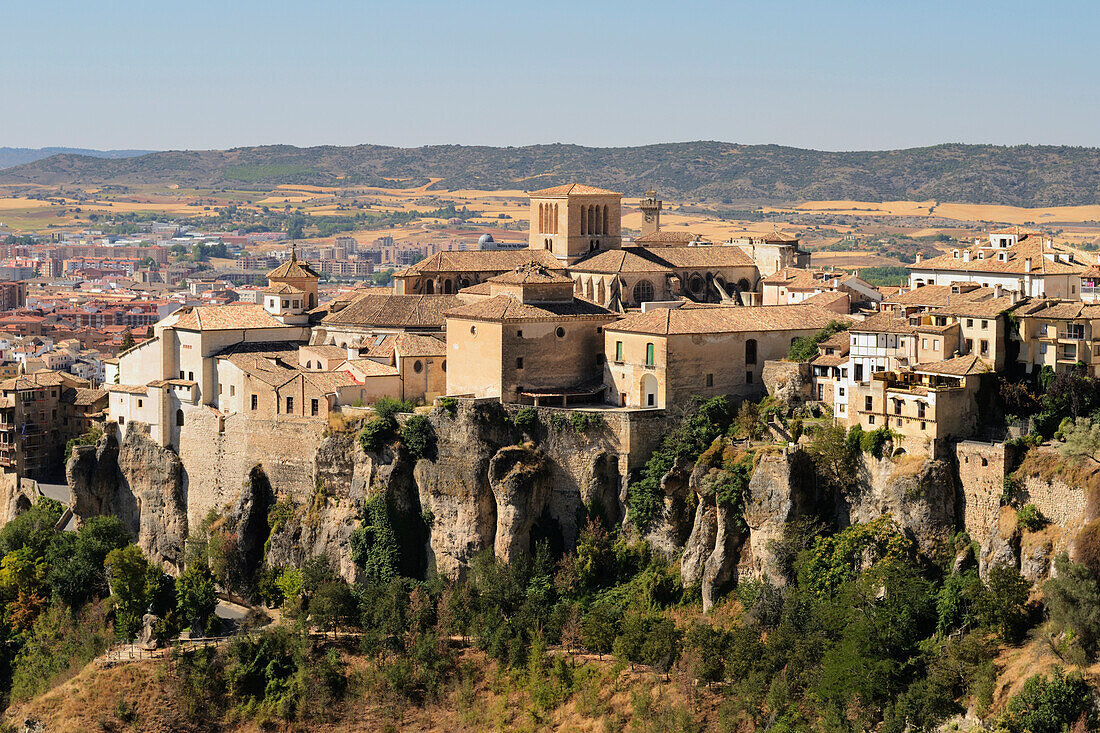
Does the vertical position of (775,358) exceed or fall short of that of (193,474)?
it exceeds it

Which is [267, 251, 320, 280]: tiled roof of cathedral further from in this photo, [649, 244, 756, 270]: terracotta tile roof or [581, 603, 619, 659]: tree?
[581, 603, 619, 659]: tree

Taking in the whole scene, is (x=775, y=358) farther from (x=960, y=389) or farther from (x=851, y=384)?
(x=960, y=389)

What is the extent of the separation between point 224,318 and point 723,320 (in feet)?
73.7

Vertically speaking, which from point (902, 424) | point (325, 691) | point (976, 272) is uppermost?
point (976, 272)

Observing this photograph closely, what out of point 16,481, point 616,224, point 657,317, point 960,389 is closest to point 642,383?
point 657,317

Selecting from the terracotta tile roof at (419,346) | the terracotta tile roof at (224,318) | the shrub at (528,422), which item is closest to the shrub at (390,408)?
the terracotta tile roof at (419,346)

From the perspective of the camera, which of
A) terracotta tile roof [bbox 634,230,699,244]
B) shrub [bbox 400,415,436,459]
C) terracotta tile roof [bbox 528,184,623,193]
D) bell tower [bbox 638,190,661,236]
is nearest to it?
shrub [bbox 400,415,436,459]

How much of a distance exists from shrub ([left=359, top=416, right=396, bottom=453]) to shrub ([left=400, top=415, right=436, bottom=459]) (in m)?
0.92

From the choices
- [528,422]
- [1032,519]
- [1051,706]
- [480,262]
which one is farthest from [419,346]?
[1051,706]

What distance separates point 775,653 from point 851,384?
10.8 meters

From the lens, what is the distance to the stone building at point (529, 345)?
201 feet

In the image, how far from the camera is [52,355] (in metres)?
113

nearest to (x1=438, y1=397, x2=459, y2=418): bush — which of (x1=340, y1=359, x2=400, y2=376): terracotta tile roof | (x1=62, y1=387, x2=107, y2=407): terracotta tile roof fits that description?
(x1=340, y1=359, x2=400, y2=376): terracotta tile roof

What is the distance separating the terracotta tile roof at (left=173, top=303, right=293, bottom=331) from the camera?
6925cm
